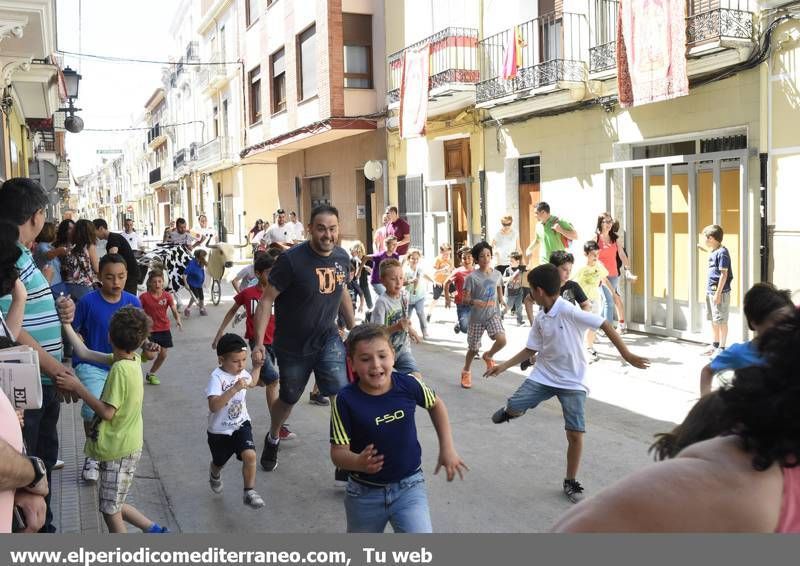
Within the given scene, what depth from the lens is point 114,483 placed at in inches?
166

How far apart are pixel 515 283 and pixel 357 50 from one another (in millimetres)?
10860

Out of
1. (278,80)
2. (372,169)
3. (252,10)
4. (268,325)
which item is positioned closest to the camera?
(268,325)

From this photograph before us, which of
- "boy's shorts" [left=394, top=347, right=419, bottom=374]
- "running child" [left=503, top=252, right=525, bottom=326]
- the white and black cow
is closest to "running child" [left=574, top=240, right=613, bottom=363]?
"running child" [left=503, top=252, right=525, bottom=326]

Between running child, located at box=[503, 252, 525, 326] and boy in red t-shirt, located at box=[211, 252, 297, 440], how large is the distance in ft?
18.6

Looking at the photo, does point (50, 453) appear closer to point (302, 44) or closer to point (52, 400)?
point (52, 400)

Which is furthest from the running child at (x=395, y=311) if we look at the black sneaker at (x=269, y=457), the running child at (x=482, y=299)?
the running child at (x=482, y=299)

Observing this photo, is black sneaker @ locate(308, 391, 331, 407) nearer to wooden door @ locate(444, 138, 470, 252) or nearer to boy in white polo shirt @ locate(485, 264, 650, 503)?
boy in white polo shirt @ locate(485, 264, 650, 503)

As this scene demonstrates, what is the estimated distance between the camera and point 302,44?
23.2m

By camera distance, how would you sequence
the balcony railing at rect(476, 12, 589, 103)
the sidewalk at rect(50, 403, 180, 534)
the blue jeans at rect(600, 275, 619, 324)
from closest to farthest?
the sidewalk at rect(50, 403, 180, 534)
the blue jeans at rect(600, 275, 619, 324)
the balcony railing at rect(476, 12, 589, 103)

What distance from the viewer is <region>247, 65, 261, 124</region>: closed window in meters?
28.7

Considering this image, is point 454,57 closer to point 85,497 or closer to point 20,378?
point 85,497

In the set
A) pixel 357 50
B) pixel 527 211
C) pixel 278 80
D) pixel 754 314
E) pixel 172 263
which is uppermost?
pixel 278 80

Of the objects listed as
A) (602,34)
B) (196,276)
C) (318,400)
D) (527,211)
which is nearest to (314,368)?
(318,400)

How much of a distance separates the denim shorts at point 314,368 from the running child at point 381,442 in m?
2.17
